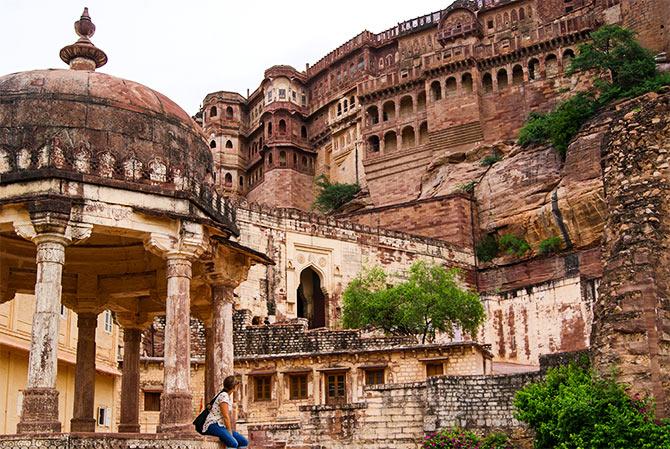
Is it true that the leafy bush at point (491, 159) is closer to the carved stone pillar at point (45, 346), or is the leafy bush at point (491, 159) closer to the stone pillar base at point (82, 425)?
the stone pillar base at point (82, 425)

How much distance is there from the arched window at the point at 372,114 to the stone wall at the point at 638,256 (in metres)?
44.6

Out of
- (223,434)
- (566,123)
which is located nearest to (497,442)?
(223,434)

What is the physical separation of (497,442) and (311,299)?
22978mm

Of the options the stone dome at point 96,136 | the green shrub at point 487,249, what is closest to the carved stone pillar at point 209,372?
the stone dome at point 96,136

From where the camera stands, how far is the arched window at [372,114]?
61.6 metres

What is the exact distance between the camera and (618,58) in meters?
48.1

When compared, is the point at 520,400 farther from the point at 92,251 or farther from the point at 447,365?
the point at 447,365

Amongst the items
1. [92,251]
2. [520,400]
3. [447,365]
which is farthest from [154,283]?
[447,365]

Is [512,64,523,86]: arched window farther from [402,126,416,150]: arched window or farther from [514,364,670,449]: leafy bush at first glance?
[514,364,670,449]: leafy bush

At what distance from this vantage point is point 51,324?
448 inches

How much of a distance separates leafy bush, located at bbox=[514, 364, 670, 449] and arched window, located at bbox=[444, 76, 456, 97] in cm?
4019

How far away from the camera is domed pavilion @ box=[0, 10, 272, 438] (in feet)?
37.9

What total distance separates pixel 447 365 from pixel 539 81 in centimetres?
3135

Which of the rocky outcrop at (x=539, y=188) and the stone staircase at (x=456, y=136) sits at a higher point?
the stone staircase at (x=456, y=136)
